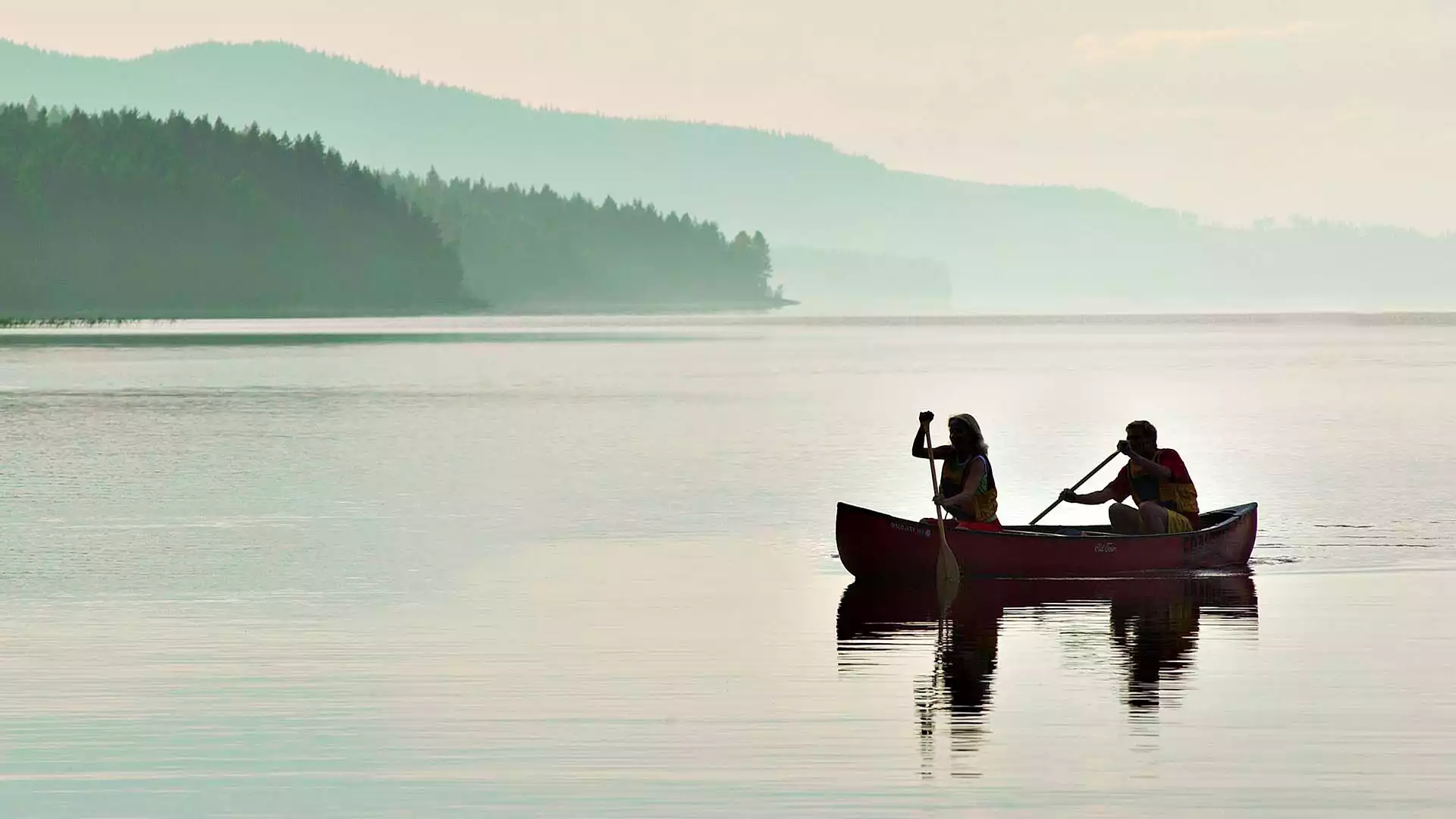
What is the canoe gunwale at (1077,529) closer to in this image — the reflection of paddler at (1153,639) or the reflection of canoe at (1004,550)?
the reflection of canoe at (1004,550)

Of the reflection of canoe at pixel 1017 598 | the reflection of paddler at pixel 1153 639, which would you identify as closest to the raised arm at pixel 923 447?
the reflection of canoe at pixel 1017 598

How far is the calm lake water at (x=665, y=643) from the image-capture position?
13.8 metres

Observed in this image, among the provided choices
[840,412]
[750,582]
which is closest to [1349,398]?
[840,412]

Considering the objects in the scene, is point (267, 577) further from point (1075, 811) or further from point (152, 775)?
point (1075, 811)

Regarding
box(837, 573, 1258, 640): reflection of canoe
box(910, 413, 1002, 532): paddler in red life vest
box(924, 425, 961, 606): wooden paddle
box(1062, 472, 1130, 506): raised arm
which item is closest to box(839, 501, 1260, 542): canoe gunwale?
box(924, 425, 961, 606): wooden paddle

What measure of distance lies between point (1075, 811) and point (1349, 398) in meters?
61.4

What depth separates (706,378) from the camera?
9038cm

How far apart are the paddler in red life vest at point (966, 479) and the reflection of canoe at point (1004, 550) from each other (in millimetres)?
309

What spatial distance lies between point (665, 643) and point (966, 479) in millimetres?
4781

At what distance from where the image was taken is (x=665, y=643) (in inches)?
772

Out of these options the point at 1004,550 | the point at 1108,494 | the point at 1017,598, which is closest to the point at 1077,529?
the point at 1108,494

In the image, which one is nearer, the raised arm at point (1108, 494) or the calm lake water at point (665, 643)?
the calm lake water at point (665, 643)

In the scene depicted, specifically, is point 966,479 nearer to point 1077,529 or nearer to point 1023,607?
point 1023,607

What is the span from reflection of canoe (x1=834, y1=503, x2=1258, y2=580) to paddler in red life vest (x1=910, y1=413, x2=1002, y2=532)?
1.02ft
